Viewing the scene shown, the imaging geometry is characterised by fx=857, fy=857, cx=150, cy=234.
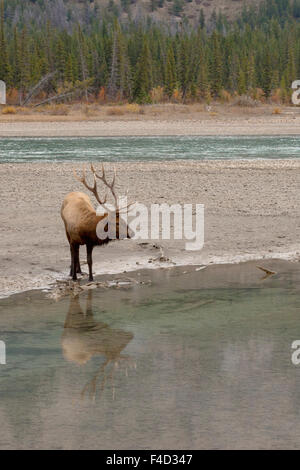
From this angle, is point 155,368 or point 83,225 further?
point 83,225

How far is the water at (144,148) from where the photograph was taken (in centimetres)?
3297

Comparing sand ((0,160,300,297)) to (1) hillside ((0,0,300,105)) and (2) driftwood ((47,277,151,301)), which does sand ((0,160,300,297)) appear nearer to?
(2) driftwood ((47,277,151,301))

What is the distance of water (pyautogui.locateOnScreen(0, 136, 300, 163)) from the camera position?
3297 centimetres

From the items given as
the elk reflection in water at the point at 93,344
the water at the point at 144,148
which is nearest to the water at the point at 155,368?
the elk reflection in water at the point at 93,344

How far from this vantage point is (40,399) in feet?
22.9

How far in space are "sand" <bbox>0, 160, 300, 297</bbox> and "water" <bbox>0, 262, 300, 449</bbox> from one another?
5.51 feet

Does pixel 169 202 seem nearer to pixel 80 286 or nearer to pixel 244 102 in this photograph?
pixel 80 286

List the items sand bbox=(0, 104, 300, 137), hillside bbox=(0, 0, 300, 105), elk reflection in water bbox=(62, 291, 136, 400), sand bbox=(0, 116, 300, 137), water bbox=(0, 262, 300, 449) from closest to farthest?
water bbox=(0, 262, 300, 449), elk reflection in water bbox=(62, 291, 136, 400), sand bbox=(0, 116, 300, 137), sand bbox=(0, 104, 300, 137), hillside bbox=(0, 0, 300, 105)

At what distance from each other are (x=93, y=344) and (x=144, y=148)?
3082 cm

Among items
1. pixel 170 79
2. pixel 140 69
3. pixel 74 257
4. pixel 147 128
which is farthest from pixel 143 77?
pixel 74 257

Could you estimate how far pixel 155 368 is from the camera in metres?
7.80

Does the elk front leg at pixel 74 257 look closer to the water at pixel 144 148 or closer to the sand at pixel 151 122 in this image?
the water at pixel 144 148

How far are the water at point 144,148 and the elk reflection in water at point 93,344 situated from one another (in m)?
22.4

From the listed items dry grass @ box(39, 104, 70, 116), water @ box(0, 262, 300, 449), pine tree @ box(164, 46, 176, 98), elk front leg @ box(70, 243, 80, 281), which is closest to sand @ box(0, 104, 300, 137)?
dry grass @ box(39, 104, 70, 116)
